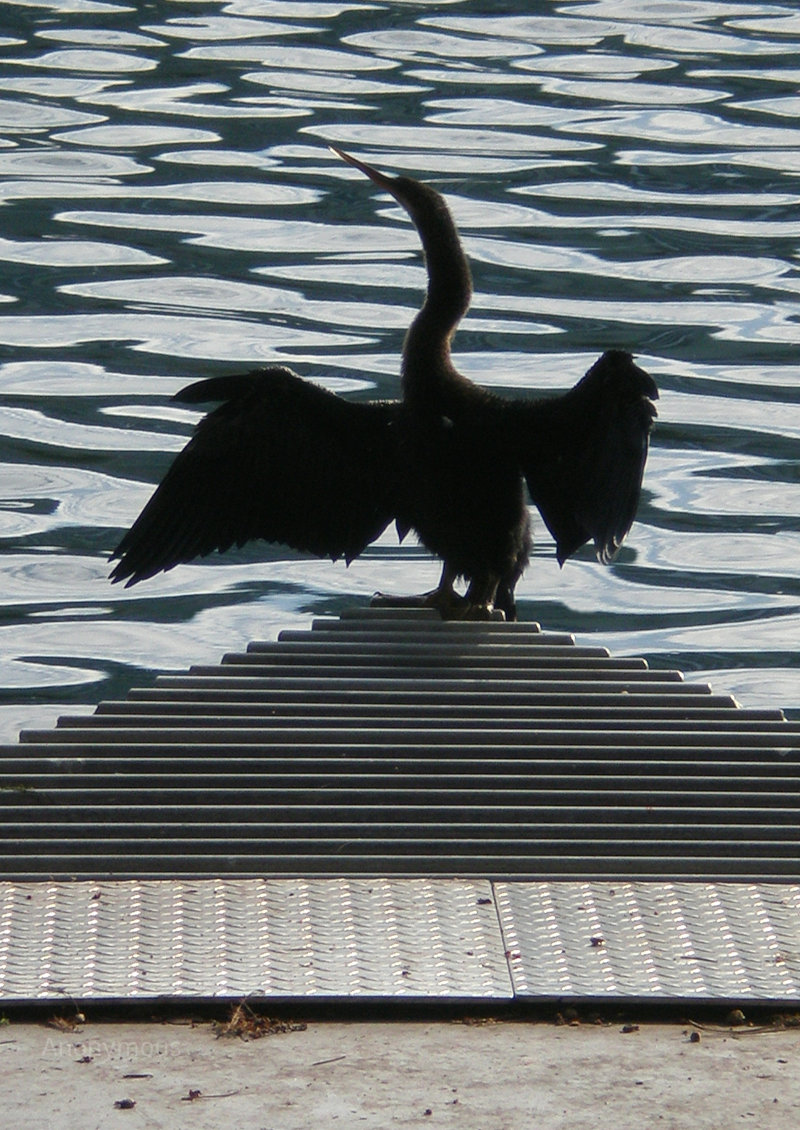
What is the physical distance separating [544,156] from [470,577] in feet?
21.4

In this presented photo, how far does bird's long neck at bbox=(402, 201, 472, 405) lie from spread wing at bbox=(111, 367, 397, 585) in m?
0.10

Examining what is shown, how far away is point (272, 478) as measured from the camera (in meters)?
4.79

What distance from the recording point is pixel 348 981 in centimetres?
259

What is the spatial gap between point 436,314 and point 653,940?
7.99 ft

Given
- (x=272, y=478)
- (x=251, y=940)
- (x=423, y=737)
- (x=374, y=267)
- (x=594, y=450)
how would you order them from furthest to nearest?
(x=374, y=267) → (x=272, y=478) → (x=594, y=450) → (x=423, y=737) → (x=251, y=940)

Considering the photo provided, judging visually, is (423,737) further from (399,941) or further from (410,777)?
(399,941)

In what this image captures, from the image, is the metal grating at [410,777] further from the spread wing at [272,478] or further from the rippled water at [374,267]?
the rippled water at [374,267]

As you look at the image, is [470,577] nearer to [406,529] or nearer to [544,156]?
[406,529]

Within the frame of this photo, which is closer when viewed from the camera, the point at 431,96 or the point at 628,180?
the point at 628,180

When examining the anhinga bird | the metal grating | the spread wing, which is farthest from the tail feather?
the metal grating

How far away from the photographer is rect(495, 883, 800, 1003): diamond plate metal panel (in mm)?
2598

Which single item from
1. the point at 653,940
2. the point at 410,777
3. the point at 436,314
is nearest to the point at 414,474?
the point at 436,314

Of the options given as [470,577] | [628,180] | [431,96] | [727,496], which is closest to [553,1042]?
[470,577]

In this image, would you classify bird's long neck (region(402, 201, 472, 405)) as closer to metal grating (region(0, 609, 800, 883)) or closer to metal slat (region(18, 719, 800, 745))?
metal grating (region(0, 609, 800, 883))
